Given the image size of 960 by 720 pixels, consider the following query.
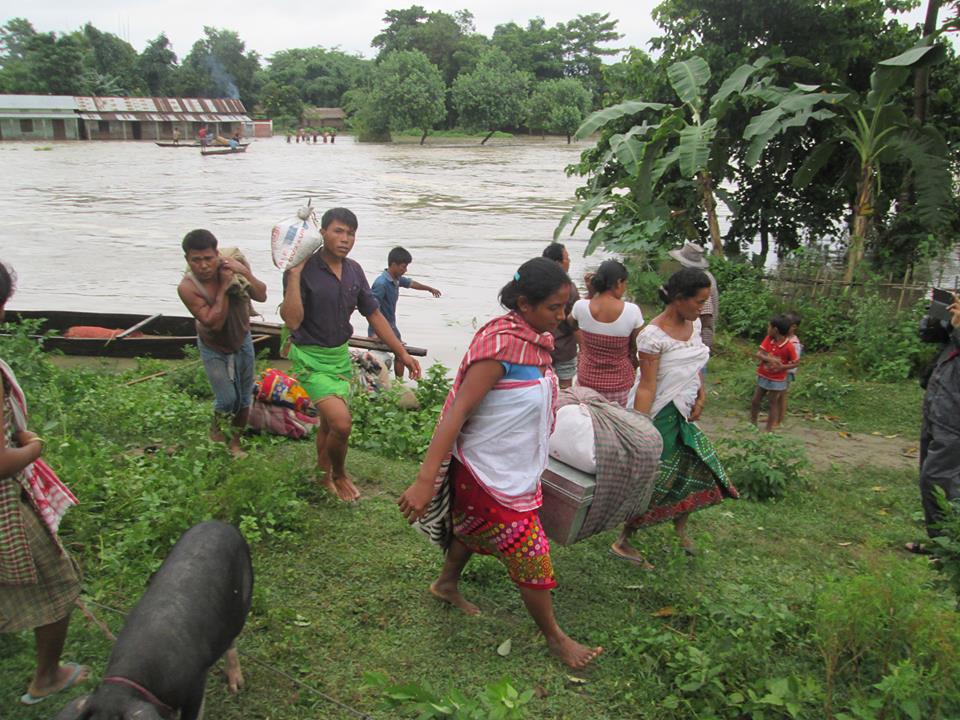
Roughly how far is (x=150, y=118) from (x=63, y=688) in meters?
55.7

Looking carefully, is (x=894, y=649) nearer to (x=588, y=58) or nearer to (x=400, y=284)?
(x=400, y=284)

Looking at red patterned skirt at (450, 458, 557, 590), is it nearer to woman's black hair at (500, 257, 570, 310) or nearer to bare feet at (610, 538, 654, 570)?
woman's black hair at (500, 257, 570, 310)

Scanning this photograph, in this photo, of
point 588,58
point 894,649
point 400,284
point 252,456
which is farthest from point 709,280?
point 588,58

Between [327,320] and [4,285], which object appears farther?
[327,320]

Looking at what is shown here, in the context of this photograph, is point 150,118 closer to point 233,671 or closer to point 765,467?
point 765,467

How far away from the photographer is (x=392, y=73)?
169 feet

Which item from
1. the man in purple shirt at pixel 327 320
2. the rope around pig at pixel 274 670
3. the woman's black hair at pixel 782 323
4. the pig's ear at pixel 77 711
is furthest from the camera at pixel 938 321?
the pig's ear at pixel 77 711

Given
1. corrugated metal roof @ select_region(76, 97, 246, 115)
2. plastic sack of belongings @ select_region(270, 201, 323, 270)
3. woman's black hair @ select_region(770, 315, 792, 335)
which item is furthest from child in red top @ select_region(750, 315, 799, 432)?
corrugated metal roof @ select_region(76, 97, 246, 115)

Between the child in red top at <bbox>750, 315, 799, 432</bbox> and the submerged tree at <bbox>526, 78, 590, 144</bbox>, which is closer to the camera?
the child in red top at <bbox>750, 315, 799, 432</bbox>

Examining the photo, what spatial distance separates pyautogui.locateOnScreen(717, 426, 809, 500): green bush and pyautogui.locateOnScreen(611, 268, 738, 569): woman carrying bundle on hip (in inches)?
56.9

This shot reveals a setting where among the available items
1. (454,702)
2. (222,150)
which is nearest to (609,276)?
(454,702)

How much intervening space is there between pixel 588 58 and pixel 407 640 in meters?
62.9

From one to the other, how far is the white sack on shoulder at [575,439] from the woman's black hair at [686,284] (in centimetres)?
81

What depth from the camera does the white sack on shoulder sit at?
10.5 feet
